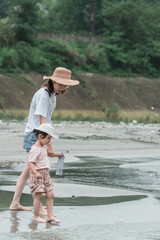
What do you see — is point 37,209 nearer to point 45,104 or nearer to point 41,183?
point 41,183

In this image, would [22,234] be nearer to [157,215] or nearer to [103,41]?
[157,215]

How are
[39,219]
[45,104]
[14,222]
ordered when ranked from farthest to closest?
[45,104] < [39,219] < [14,222]

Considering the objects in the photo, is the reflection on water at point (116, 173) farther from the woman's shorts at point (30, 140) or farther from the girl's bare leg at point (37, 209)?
the girl's bare leg at point (37, 209)

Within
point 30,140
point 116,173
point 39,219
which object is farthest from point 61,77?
point 116,173

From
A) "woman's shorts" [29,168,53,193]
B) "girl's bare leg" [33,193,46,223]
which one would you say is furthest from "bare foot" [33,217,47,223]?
"woman's shorts" [29,168,53,193]

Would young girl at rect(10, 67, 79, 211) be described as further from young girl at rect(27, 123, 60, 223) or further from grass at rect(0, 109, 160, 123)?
grass at rect(0, 109, 160, 123)

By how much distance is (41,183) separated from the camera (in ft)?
24.9

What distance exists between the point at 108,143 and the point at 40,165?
11545 mm

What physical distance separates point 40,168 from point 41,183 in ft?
0.58

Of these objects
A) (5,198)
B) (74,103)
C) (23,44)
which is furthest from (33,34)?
(5,198)

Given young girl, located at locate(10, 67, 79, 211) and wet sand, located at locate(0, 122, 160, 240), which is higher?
young girl, located at locate(10, 67, 79, 211)

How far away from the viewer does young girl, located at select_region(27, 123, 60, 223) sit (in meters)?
7.52

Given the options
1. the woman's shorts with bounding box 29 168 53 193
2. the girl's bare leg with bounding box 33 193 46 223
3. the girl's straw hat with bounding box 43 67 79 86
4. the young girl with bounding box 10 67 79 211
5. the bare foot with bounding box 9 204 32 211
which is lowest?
the bare foot with bounding box 9 204 32 211

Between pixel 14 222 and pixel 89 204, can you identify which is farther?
pixel 89 204
